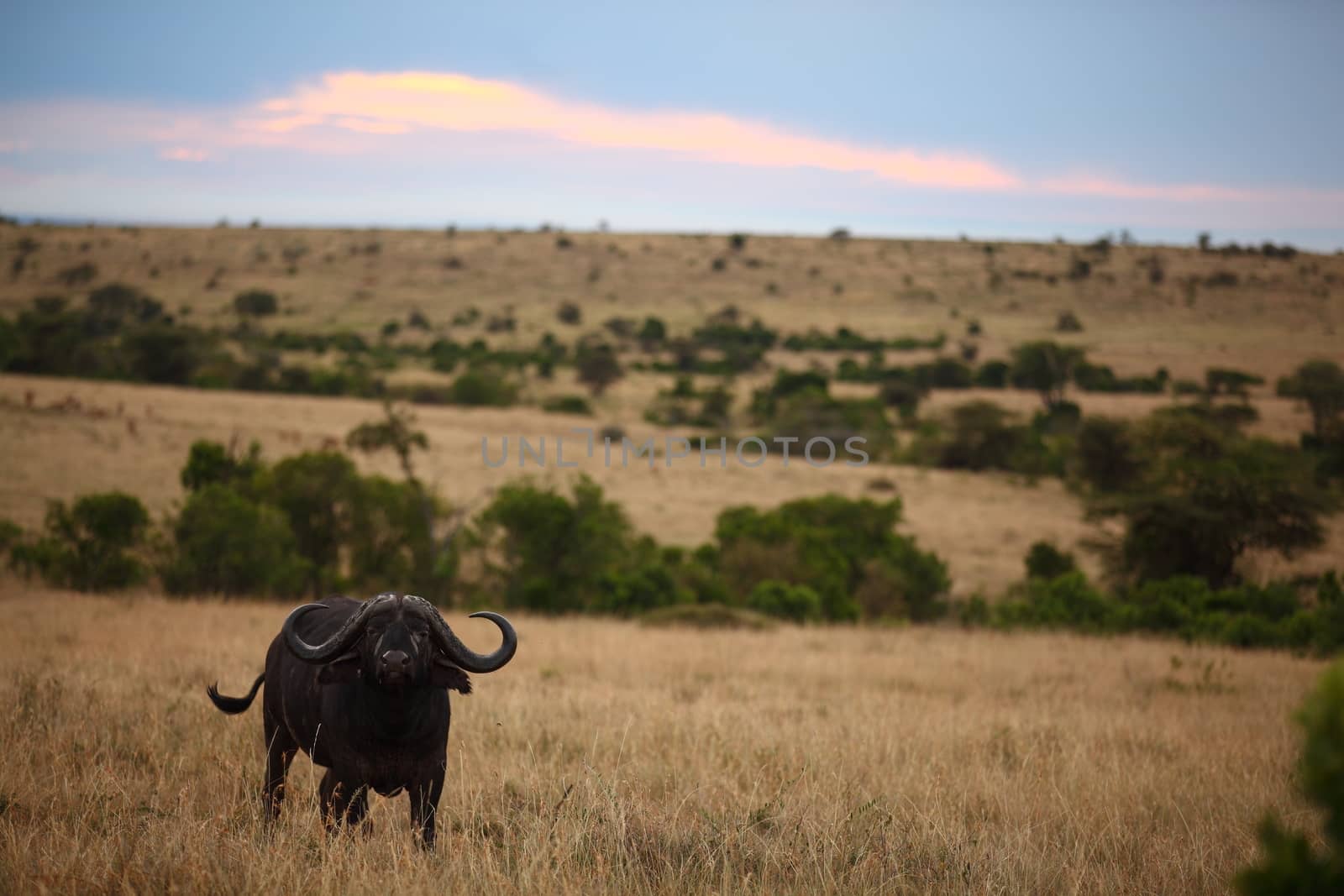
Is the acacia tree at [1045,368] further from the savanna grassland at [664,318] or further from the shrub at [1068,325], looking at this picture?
the shrub at [1068,325]

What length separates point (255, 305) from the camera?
275ft

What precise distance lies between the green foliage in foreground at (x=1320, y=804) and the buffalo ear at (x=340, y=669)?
388 cm

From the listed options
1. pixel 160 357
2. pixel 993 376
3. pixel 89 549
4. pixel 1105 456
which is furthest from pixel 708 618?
pixel 993 376

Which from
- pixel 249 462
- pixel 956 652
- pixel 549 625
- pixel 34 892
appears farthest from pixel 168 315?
pixel 34 892

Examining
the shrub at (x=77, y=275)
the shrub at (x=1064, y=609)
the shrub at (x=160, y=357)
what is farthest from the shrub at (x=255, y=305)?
the shrub at (x=1064, y=609)

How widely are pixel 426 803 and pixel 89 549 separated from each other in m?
15.9

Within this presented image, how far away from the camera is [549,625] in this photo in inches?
656

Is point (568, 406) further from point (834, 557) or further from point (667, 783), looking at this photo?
point (667, 783)

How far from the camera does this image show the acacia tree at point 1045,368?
189 ft

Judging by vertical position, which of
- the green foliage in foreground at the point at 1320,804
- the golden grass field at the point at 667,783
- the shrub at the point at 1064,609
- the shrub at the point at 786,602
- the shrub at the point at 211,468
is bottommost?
the shrub at the point at 786,602

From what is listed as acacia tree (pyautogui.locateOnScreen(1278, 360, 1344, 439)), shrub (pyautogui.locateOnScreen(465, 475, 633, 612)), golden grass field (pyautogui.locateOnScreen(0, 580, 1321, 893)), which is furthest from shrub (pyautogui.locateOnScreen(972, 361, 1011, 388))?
golden grass field (pyautogui.locateOnScreen(0, 580, 1321, 893))

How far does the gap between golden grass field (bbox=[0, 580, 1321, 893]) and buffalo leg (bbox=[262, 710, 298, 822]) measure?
0.14 meters

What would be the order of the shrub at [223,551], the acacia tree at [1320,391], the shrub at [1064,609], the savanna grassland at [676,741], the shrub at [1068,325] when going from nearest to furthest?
1. the savanna grassland at [676,741]
2. the shrub at [223,551]
3. the shrub at [1064,609]
4. the acacia tree at [1320,391]
5. the shrub at [1068,325]

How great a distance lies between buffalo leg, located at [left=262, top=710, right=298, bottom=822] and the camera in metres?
5.45
